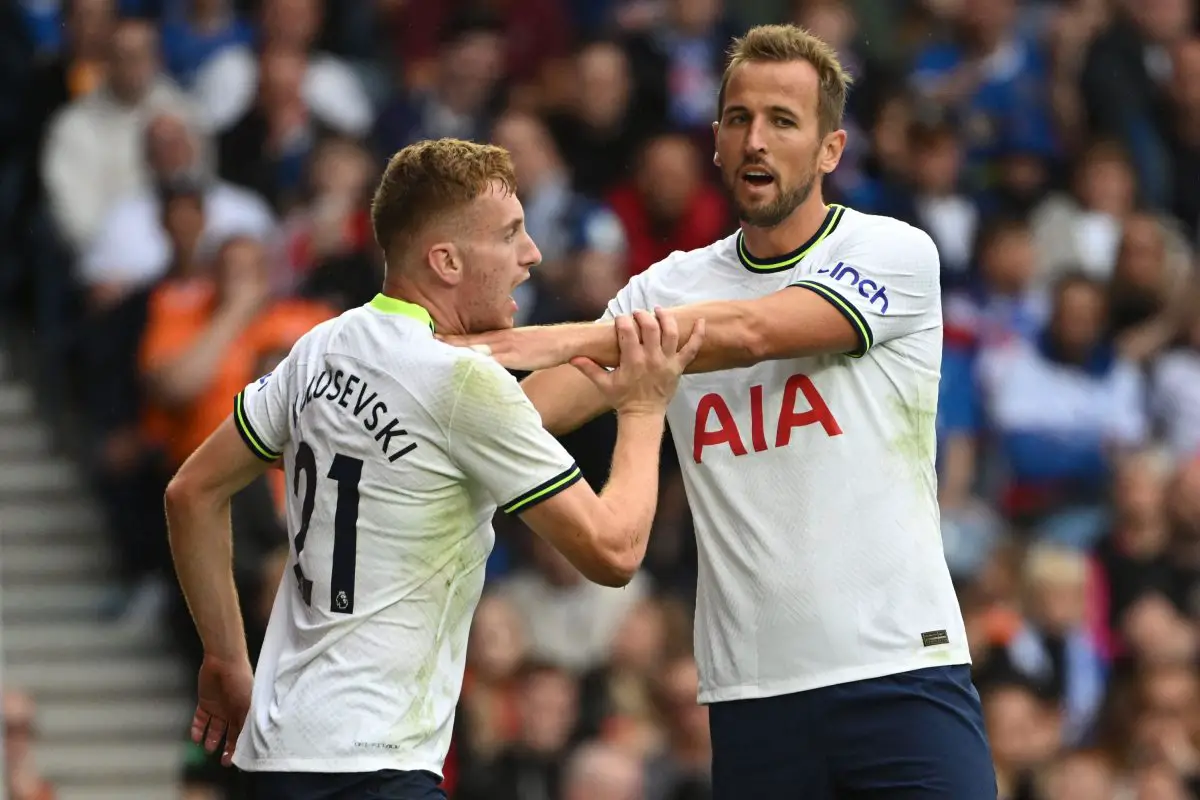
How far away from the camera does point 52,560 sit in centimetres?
1094

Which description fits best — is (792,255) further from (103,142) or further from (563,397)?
(103,142)

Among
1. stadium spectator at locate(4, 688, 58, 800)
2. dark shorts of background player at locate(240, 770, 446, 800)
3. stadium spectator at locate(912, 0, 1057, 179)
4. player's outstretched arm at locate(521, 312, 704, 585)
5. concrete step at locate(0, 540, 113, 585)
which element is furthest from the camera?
stadium spectator at locate(912, 0, 1057, 179)

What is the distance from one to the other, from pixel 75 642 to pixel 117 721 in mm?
489

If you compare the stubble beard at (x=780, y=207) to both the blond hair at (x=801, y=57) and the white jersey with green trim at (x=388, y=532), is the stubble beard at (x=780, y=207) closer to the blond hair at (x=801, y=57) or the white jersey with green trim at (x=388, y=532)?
the blond hair at (x=801, y=57)

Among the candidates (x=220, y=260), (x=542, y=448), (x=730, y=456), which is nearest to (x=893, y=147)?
(x=220, y=260)

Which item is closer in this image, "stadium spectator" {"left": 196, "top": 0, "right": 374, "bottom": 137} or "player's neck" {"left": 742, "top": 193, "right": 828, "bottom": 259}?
"player's neck" {"left": 742, "top": 193, "right": 828, "bottom": 259}

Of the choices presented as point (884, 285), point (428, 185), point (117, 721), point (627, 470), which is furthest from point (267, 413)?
point (117, 721)

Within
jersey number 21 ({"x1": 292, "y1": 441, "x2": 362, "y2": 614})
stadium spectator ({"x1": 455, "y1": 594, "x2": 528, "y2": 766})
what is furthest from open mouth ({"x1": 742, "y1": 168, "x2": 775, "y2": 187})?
stadium spectator ({"x1": 455, "y1": 594, "x2": 528, "y2": 766})

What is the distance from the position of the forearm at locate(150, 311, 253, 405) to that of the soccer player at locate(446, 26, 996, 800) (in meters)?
4.29

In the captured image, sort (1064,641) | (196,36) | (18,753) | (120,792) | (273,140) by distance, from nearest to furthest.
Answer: (18,753) → (120,792) → (1064,641) → (273,140) → (196,36)

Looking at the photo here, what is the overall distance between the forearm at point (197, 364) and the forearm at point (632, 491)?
470cm

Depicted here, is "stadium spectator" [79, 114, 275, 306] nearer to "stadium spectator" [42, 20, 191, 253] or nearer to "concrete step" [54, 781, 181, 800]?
"stadium spectator" [42, 20, 191, 253]

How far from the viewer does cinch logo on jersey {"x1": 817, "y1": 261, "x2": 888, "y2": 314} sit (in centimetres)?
575

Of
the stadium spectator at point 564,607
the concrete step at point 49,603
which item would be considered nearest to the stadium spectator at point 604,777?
the stadium spectator at point 564,607
